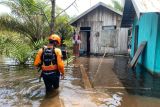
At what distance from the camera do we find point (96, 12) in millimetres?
21562

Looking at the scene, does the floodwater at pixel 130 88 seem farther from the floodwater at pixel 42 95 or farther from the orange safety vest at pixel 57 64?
the orange safety vest at pixel 57 64

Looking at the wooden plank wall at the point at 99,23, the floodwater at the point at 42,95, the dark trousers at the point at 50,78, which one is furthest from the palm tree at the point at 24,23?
the dark trousers at the point at 50,78

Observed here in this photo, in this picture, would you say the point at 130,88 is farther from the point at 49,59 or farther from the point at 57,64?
the point at 49,59

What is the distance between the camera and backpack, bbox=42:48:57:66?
22.8 ft

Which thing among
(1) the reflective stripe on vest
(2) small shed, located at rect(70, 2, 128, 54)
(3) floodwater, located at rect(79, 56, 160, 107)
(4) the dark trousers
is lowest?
(3) floodwater, located at rect(79, 56, 160, 107)

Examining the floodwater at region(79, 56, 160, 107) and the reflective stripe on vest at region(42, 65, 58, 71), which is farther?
the reflective stripe on vest at region(42, 65, 58, 71)

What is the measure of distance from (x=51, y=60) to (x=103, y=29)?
580 inches

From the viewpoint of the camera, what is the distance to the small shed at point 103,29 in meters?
21.0

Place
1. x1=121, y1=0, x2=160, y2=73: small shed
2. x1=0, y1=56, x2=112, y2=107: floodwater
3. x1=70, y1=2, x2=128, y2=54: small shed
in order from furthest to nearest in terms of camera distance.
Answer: x1=70, y1=2, x2=128, y2=54: small shed
x1=121, y1=0, x2=160, y2=73: small shed
x1=0, y1=56, x2=112, y2=107: floodwater

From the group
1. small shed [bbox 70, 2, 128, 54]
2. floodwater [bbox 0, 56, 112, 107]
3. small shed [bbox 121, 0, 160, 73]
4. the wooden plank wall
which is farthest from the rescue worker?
the wooden plank wall

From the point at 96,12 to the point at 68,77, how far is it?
468 inches

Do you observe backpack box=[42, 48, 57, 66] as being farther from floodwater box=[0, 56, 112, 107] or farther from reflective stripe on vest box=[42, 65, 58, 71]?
floodwater box=[0, 56, 112, 107]

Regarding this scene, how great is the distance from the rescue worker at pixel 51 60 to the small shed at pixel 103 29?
557 inches

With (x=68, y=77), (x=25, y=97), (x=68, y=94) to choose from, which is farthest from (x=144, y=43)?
(x=25, y=97)
